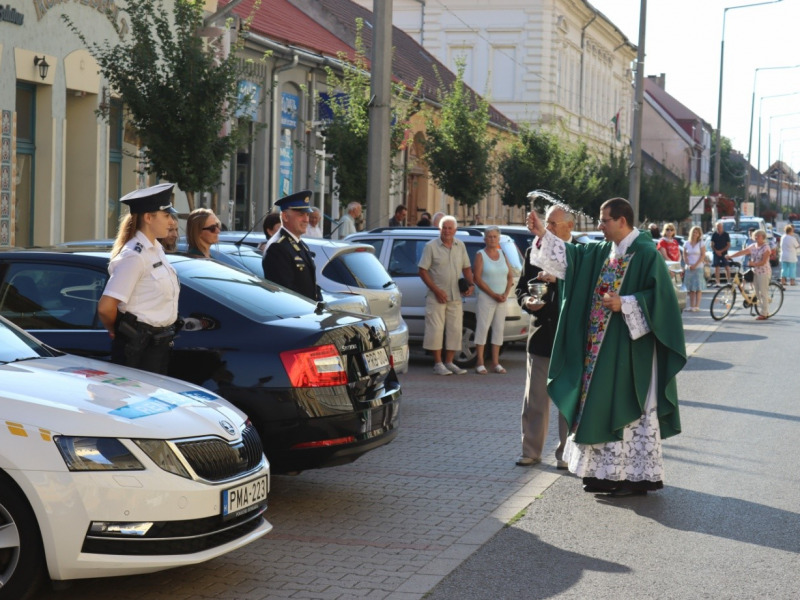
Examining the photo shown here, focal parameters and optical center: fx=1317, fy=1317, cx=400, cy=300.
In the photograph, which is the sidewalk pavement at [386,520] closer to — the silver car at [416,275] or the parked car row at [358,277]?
the parked car row at [358,277]

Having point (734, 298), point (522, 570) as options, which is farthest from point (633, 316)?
point (734, 298)

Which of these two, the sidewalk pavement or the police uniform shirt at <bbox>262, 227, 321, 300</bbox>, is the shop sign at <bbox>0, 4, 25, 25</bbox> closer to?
the sidewalk pavement

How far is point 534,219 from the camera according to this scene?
8852 millimetres

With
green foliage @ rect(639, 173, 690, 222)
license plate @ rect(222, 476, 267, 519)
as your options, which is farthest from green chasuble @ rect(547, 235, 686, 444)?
green foliage @ rect(639, 173, 690, 222)

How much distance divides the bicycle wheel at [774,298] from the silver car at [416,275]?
12378 mm

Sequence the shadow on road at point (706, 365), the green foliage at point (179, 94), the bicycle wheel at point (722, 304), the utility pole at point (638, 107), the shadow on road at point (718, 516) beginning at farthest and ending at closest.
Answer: the utility pole at point (638, 107), the bicycle wheel at point (722, 304), the green foliage at point (179, 94), the shadow on road at point (706, 365), the shadow on road at point (718, 516)

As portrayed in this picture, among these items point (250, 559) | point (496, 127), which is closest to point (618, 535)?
point (250, 559)

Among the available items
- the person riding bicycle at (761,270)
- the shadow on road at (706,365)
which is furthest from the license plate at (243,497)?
the person riding bicycle at (761,270)

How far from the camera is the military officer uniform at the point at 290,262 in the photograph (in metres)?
10.2

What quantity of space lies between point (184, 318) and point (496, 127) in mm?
39401

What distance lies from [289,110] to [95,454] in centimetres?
2593

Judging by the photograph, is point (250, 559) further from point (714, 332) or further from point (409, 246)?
point (714, 332)

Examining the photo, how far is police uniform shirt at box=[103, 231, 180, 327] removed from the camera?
718 centimetres

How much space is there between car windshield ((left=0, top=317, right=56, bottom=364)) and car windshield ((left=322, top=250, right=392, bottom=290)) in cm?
608
